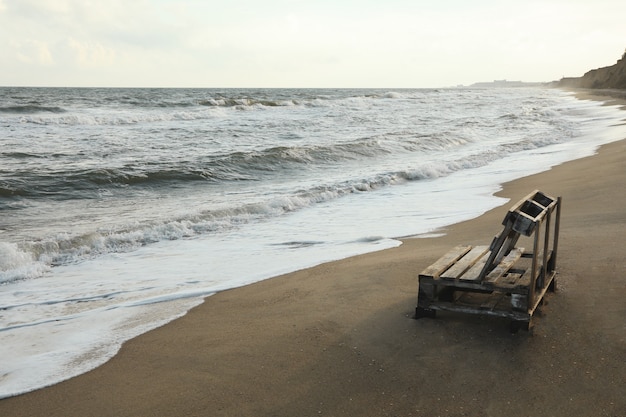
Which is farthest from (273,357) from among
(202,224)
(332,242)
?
(202,224)

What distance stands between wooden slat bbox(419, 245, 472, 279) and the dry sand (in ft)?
1.27

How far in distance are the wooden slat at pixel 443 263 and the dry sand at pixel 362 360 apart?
386 mm

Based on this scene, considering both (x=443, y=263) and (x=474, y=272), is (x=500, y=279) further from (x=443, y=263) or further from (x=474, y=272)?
(x=443, y=263)

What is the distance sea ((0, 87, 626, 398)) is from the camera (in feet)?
17.5

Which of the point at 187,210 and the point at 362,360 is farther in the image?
the point at 187,210

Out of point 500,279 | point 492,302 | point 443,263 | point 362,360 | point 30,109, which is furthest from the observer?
point 30,109

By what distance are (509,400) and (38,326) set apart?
402 centimetres

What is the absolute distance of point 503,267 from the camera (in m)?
4.92

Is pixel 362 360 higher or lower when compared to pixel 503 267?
lower

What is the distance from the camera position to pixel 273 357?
4156 mm

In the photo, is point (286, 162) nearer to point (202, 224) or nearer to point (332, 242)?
point (202, 224)

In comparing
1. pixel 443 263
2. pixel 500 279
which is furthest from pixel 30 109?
pixel 500 279

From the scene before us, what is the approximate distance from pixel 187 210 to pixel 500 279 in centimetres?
700

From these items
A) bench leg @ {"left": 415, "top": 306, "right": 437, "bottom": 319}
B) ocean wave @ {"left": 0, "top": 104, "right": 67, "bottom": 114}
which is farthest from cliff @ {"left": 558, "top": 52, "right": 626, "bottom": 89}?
bench leg @ {"left": 415, "top": 306, "right": 437, "bottom": 319}
